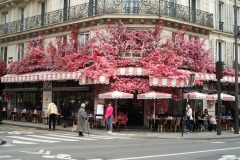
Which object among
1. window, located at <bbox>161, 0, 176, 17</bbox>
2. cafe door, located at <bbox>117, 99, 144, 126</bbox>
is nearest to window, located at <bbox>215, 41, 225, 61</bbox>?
window, located at <bbox>161, 0, 176, 17</bbox>

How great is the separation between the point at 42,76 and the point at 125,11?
297 inches

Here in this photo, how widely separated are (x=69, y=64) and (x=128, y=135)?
715 centimetres

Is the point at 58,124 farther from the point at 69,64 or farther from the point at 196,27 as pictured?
the point at 196,27

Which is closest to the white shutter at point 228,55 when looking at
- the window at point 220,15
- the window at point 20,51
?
the window at point 220,15

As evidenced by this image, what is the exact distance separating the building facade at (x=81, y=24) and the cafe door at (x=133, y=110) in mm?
66

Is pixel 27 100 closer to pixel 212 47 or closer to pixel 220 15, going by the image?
pixel 212 47

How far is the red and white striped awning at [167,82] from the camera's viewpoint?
21.8m

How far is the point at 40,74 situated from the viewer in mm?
26469

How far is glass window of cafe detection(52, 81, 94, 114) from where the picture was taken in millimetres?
25125

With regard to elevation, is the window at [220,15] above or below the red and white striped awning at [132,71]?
above

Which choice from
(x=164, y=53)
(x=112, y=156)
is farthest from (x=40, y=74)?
(x=112, y=156)

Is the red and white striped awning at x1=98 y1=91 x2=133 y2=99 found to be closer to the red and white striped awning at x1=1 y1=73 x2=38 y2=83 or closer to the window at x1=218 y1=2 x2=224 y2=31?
the red and white striped awning at x1=1 y1=73 x2=38 y2=83

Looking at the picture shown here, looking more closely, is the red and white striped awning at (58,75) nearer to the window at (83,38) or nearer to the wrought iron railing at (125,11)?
the window at (83,38)

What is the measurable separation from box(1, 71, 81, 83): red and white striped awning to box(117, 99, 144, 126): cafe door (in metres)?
3.56
